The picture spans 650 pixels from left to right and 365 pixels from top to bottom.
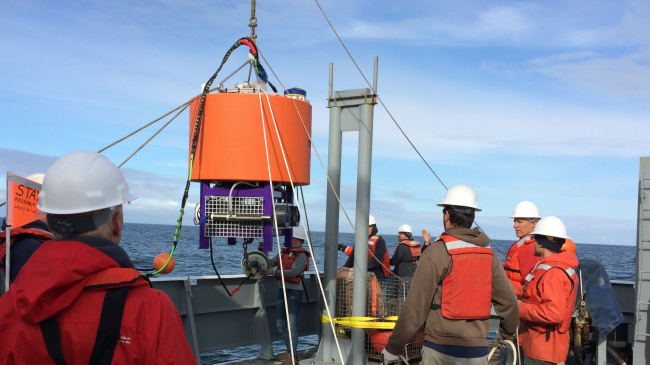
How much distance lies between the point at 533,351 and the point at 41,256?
13.8ft

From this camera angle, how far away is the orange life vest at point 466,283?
339 cm

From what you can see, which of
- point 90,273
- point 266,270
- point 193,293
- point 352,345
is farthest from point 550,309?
point 193,293

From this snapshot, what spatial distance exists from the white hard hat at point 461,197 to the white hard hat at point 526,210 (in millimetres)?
2805

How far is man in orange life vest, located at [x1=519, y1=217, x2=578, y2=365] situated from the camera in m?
4.26

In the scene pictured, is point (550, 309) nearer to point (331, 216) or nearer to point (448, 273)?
point (448, 273)

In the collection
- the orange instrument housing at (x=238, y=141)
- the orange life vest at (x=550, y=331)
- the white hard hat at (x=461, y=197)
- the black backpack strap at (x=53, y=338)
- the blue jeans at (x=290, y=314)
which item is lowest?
the blue jeans at (x=290, y=314)

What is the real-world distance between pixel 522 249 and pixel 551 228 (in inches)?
46.1

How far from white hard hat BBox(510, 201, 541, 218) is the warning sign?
5.24 meters

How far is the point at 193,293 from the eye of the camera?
659 centimetres

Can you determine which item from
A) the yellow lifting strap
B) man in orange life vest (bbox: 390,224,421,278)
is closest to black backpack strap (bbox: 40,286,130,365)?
the yellow lifting strap

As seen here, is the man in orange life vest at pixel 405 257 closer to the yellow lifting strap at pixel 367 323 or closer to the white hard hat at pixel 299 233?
the white hard hat at pixel 299 233

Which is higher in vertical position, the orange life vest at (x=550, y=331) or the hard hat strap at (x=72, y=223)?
the hard hat strap at (x=72, y=223)

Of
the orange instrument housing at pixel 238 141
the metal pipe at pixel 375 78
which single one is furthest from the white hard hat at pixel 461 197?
the metal pipe at pixel 375 78

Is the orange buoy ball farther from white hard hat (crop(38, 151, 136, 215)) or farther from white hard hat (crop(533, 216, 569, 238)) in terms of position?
white hard hat (crop(533, 216, 569, 238))
